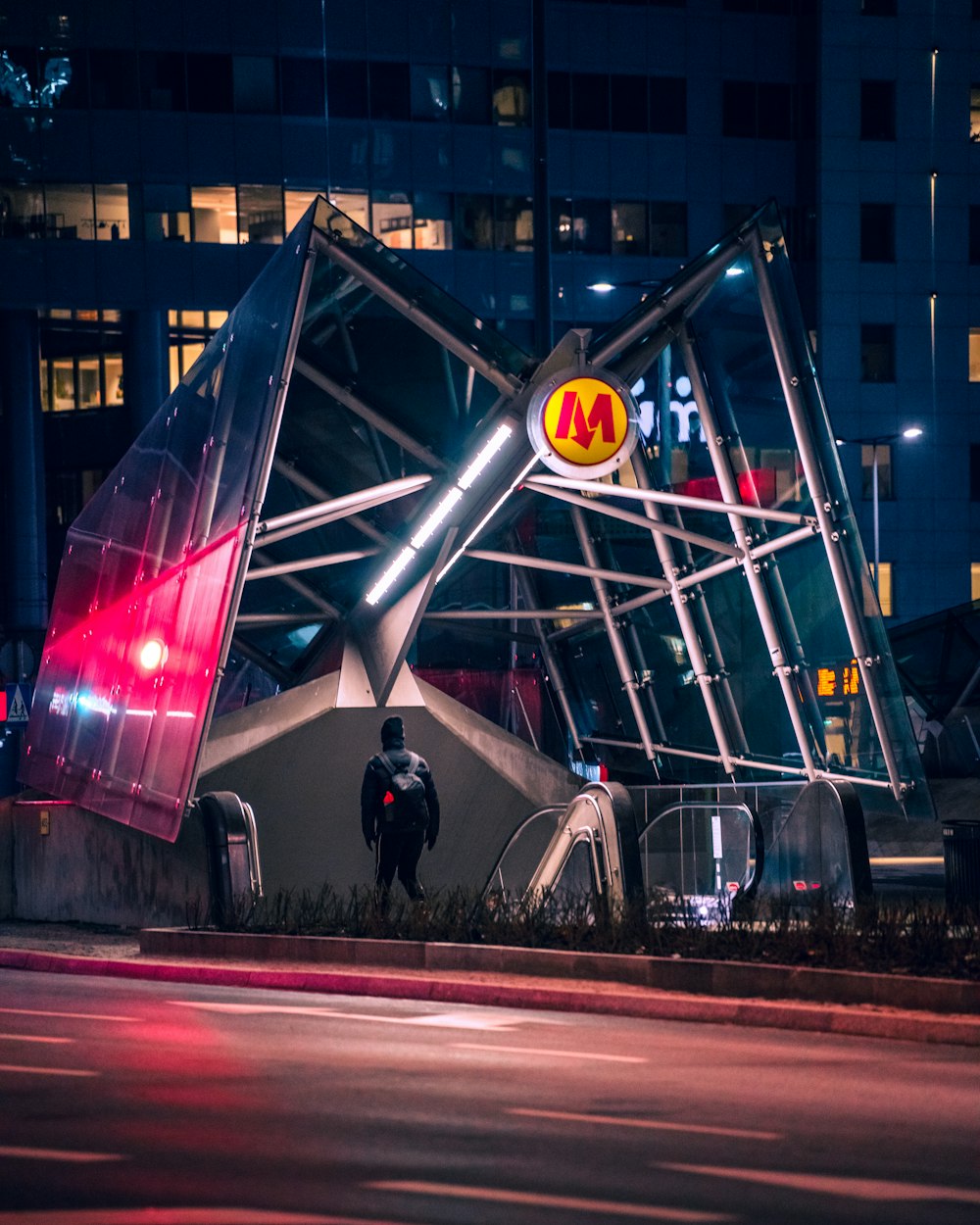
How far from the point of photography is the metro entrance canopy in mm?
19953

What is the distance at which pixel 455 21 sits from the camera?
66312 millimetres

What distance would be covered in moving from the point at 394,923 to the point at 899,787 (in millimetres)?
6879

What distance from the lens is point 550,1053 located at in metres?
11.6

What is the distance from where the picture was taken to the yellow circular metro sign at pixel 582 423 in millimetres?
18875

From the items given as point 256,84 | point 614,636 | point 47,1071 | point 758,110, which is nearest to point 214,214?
point 256,84

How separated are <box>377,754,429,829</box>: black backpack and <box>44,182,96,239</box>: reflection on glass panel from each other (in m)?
47.6

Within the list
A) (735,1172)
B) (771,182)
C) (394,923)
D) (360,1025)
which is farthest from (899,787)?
(771,182)

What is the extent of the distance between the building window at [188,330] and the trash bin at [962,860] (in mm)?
51870

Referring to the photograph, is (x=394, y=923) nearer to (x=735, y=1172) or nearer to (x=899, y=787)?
(x=899, y=787)

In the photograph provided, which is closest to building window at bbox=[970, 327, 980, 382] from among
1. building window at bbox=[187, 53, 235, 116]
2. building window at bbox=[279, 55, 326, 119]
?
building window at bbox=[279, 55, 326, 119]

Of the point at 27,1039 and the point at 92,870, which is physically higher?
the point at 92,870

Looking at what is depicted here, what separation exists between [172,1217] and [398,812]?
11.5 meters

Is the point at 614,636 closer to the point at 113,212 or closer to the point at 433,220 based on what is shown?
the point at 113,212

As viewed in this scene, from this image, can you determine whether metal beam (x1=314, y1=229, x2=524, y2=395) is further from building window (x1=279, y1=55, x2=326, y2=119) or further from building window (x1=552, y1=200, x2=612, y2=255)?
building window (x1=552, y1=200, x2=612, y2=255)
